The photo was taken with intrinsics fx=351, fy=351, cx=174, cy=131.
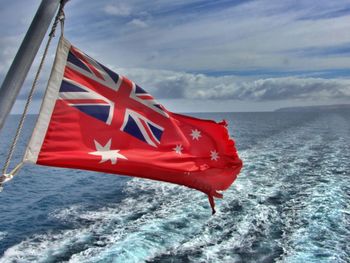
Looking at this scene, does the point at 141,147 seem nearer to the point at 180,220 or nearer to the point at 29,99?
the point at 29,99

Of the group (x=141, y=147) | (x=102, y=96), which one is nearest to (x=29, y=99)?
(x=102, y=96)

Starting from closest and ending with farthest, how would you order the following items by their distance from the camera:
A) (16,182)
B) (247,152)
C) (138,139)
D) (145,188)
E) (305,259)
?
1. (138,139)
2. (305,259)
3. (145,188)
4. (16,182)
5. (247,152)

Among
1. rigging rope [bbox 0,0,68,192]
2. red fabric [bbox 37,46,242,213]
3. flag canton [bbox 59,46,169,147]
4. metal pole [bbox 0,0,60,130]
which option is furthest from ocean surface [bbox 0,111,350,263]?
metal pole [bbox 0,0,60,130]

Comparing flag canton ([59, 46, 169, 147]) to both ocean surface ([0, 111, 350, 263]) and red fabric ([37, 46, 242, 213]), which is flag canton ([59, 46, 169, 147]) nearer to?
red fabric ([37, 46, 242, 213])

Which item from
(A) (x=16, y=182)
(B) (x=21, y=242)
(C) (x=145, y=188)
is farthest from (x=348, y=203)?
(A) (x=16, y=182)

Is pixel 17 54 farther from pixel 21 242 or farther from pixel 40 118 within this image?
pixel 21 242
